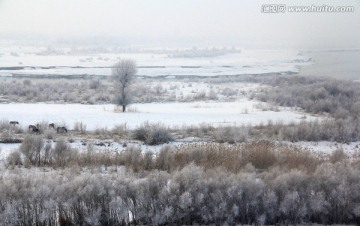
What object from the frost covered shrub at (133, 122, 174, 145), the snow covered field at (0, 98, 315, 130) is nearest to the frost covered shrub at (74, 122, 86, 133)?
the snow covered field at (0, 98, 315, 130)

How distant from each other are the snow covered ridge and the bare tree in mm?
19284

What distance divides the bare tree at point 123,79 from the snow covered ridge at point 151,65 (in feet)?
63.3

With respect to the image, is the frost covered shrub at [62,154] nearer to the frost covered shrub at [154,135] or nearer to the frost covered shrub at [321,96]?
the frost covered shrub at [154,135]

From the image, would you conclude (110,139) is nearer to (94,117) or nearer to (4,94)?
(94,117)

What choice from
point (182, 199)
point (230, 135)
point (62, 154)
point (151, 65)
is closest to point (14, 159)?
point (62, 154)

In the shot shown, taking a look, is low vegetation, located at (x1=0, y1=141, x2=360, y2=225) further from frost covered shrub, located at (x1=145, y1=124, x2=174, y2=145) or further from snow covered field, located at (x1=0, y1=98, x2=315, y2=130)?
snow covered field, located at (x1=0, y1=98, x2=315, y2=130)

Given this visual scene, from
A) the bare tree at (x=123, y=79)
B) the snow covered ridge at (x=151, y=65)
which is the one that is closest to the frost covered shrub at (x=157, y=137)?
the bare tree at (x=123, y=79)

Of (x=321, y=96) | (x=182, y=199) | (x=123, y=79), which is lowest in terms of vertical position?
(x=182, y=199)

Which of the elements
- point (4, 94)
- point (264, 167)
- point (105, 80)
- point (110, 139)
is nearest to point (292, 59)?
point (105, 80)

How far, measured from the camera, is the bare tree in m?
28.9

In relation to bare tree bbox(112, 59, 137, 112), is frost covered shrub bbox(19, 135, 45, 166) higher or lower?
lower

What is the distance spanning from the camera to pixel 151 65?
195ft

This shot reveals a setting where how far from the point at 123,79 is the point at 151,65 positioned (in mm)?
28977

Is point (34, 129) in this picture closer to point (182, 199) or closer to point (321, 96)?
point (182, 199)
